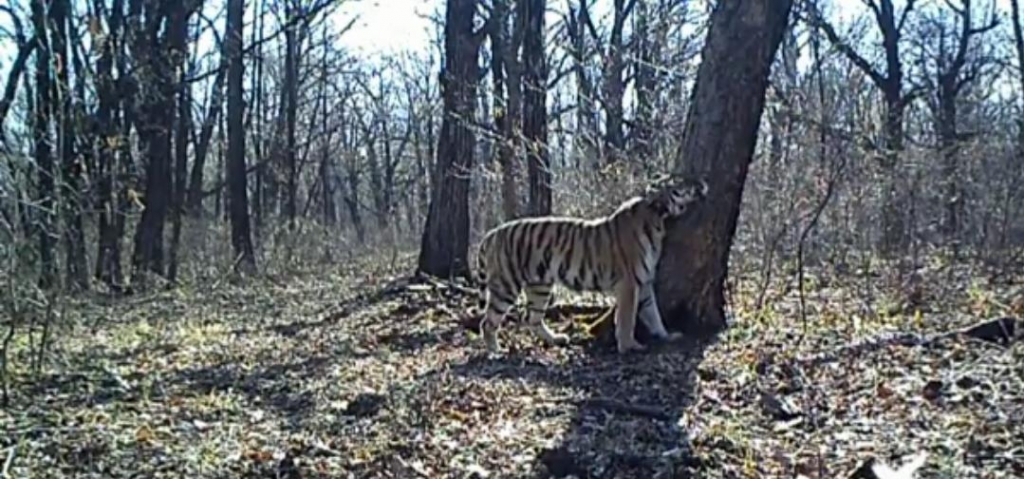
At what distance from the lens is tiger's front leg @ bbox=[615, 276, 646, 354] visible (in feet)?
23.9

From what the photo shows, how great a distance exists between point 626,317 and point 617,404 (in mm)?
1837

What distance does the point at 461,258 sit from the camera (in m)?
13.2

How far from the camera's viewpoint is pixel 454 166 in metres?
13.1

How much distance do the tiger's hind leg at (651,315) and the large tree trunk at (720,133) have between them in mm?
173

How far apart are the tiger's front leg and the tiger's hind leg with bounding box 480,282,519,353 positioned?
3.25 feet

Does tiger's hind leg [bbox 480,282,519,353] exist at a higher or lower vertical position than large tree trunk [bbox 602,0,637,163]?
lower

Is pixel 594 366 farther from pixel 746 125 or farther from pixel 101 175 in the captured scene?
pixel 101 175

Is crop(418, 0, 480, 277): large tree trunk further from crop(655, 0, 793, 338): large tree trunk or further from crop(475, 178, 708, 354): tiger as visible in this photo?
crop(655, 0, 793, 338): large tree trunk

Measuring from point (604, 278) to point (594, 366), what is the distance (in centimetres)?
97

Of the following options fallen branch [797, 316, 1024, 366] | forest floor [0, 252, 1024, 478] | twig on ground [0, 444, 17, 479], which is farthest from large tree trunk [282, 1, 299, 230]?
twig on ground [0, 444, 17, 479]

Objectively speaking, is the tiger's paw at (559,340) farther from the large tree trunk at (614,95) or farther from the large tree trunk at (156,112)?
the large tree trunk at (156,112)

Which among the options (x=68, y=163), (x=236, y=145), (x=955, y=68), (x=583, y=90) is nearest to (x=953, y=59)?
(x=955, y=68)

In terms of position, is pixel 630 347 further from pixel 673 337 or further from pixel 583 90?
pixel 583 90

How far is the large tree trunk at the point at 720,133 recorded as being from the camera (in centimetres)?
718
